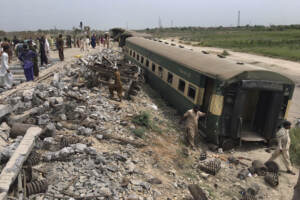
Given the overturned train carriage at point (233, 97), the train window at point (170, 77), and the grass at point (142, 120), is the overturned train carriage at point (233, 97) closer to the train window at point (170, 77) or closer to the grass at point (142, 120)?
the train window at point (170, 77)

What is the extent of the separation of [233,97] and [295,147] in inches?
138

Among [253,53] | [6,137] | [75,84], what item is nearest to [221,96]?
[6,137]

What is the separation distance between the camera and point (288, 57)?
118 feet

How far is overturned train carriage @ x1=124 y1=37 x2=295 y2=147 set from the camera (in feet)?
29.4

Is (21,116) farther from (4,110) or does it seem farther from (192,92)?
(192,92)

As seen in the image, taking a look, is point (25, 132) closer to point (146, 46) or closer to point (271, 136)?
point (271, 136)

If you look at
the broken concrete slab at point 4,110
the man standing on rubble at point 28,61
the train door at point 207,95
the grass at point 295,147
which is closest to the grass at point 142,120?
the train door at point 207,95

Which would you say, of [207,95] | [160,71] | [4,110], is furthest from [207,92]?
[4,110]

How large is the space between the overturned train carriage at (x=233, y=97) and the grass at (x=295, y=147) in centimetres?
106

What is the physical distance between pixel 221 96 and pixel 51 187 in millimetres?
6185

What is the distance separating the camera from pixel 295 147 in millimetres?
10031

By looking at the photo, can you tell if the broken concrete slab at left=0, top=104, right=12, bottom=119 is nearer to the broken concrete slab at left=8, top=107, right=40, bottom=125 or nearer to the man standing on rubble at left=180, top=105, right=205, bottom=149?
the broken concrete slab at left=8, top=107, right=40, bottom=125

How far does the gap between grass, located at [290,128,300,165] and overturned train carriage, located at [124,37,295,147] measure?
41.7 inches

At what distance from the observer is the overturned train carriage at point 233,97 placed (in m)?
8.96
